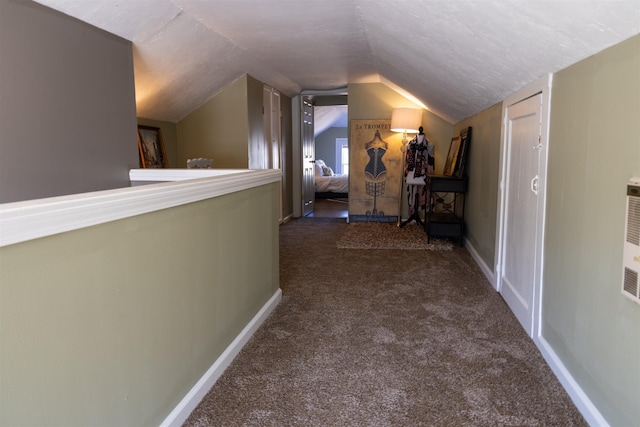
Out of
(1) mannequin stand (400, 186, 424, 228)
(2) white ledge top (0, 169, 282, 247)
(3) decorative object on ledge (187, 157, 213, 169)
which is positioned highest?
(3) decorative object on ledge (187, 157, 213, 169)

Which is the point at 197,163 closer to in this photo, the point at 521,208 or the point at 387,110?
the point at 521,208

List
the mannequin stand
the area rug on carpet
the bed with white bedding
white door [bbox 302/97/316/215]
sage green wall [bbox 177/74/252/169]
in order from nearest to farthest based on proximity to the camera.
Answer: the area rug on carpet < sage green wall [bbox 177/74/252/169] < the mannequin stand < white door [bbox 302/97/316/215] < the bed with white bedding

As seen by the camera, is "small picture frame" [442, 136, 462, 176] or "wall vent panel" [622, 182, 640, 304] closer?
"wall vent panel" [622, 182, 640, 304]

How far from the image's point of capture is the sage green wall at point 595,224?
4.61 ft

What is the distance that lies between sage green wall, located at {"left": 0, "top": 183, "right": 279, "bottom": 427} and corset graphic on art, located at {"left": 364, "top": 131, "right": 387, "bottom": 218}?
14.2 feet

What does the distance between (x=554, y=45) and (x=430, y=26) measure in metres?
0.89

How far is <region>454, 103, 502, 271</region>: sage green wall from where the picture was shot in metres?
3.48

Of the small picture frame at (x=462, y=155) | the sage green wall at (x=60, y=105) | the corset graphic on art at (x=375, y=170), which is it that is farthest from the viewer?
the corset graphic on art at (x=375, y=170)

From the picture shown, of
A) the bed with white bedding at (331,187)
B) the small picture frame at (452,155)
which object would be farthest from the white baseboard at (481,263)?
the bed with white bedding at (331,187)

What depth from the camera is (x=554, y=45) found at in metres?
1.83

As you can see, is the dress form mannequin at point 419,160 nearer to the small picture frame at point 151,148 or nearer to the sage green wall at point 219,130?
the sage green wall at point 219,130

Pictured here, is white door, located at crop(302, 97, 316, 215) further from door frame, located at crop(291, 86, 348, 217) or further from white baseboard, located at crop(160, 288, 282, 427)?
white baseboard, located at crop(160, 288, 282, 427)

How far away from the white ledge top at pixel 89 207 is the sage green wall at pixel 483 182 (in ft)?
7.81

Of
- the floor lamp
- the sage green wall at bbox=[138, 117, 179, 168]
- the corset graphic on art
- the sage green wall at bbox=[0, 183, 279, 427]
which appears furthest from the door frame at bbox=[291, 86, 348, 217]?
the sage green wall at bbox=[0, 183, 279, 427]
